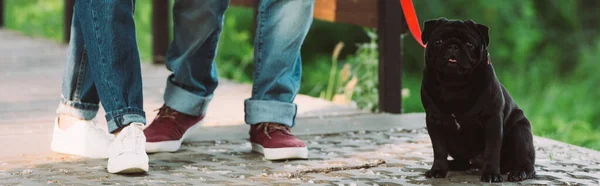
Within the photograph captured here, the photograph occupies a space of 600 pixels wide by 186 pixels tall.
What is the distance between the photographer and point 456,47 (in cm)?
285

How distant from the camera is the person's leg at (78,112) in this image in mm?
3293

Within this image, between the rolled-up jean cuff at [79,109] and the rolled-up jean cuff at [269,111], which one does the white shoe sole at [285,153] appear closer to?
the rolled-up jean cuff at [269,111]

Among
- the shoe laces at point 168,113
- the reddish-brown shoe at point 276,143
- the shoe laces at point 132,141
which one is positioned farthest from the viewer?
the shoe laces at point 168,113

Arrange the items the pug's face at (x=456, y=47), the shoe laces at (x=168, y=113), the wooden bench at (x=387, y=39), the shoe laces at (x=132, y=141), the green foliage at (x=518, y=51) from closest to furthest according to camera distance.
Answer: the pug's face at (x=456, y=47) → the shoe laces at (x=132, y=141) → the shoe laces at (x=168, y=113) → the wooden bench at (x=387, y=39) → the green foliage at (x=518, y=51)

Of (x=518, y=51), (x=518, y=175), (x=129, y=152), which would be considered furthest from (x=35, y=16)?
(x=518, y=175)

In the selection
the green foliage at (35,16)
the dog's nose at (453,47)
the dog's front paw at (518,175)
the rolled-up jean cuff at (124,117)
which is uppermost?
the dog's nose at (453,47)

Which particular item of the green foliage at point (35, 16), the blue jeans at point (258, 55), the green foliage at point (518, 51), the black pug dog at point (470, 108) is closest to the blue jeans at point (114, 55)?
the blue jeans at point (258, 55)

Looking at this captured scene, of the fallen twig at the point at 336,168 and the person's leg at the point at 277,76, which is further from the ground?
the person's leg at the point at 277,76

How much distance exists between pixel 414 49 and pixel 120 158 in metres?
5.22

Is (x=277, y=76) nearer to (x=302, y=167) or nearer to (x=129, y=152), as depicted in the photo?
(x=302, y=167)

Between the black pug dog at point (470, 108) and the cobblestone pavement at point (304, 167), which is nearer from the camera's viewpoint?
the black pug dog at point (470, 108)

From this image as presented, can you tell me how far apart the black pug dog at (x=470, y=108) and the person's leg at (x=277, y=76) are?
0.48 metres

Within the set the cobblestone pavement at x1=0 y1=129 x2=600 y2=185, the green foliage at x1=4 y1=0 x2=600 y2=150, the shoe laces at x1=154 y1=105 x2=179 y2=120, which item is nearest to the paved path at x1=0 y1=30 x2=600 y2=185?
the cobblestone pavement at x1=0 y1=129 x2=600 y2=185

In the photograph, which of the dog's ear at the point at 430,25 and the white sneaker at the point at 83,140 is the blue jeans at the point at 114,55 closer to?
the white sneaker at the point at 83,140
